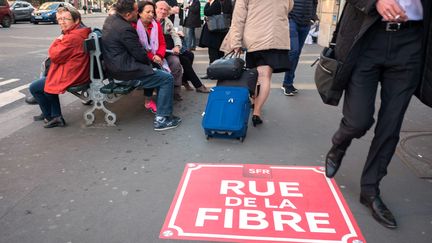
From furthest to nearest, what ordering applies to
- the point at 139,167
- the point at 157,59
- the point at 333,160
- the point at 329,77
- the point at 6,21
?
the point at 6,21, the point at 157,59, the point at 139,167, the point at 333,160, the point at 329,77

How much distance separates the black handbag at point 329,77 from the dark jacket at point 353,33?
4cm

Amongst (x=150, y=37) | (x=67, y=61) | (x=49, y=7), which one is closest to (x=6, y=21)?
(x=49, y=7)

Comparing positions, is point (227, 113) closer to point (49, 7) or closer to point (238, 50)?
point (238, 50)

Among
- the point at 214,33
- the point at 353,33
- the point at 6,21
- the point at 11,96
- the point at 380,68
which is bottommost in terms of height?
the point at 6,21

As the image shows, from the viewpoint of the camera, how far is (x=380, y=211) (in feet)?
8.87

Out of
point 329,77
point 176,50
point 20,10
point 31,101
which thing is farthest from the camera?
point 20,10

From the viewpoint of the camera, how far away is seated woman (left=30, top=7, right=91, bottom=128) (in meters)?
4.37

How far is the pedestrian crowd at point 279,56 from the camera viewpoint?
254 centimetres

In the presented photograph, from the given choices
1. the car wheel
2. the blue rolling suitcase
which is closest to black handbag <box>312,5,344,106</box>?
the blue rolling suitcase

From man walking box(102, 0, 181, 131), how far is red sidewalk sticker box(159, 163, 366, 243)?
1277 millimetres

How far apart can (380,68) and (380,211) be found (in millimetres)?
971

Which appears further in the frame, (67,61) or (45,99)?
(45,99)

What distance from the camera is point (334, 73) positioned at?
2.76m

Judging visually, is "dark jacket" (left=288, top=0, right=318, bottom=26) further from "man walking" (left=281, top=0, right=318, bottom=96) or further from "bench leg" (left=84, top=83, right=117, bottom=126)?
"bench leg" (left=84, top=83, right=117, bottom=126)
